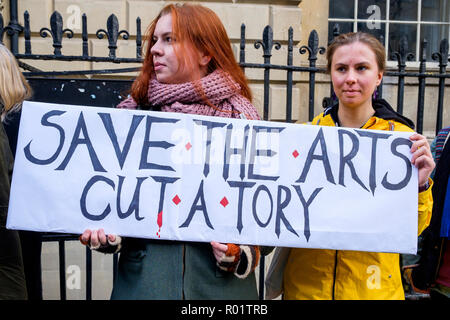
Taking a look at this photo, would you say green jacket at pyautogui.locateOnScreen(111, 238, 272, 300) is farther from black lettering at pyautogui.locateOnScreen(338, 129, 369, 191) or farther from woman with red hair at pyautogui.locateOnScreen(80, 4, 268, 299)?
black lettering at pyautogui.locateOnScreen(338, 129, 369, 191)

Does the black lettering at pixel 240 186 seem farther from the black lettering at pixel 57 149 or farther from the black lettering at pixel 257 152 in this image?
the black lettering at pixel 57 149

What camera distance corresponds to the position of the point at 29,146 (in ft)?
6.03

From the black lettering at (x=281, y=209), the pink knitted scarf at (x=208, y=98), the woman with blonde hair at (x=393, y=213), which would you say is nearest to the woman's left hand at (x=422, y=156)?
the woman with blonde hair at (x=393, y=213)

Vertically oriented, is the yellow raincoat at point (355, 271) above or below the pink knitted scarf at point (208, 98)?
below

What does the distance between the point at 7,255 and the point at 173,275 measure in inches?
29.1

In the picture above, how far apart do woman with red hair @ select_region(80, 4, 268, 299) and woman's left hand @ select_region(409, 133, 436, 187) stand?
70 cm

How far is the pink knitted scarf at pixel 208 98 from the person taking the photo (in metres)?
1.83

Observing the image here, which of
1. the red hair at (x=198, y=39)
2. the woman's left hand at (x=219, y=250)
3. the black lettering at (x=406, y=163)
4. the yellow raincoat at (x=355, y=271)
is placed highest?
the red hair at (x=198, y=39)

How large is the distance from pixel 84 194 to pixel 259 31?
4.93m

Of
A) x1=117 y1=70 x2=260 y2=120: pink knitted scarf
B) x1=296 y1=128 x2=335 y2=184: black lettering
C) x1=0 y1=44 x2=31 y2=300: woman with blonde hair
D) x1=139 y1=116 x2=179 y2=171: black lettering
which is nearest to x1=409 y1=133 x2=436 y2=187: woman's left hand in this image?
x1=296 y1=128 x2=335 y2=184: black lettering
